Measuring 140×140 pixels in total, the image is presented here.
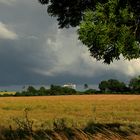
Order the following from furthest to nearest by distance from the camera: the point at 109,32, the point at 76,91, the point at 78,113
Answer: the point at 76,91 < the point at 78,113 < the point at 109,32

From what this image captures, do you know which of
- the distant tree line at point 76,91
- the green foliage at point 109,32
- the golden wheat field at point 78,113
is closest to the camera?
the green foliage at point 109,32

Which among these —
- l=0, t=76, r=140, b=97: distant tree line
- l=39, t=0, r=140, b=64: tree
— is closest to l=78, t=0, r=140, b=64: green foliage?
l=39, t=0, r=140, b=64: tree

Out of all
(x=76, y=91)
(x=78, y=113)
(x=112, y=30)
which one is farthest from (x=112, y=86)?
(x=112, y=30)

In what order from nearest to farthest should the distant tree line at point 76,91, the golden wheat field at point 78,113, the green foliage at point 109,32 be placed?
the green foliage at point 109,32
the golden wheat field at point 78,113
the distant tree line at point 76,91

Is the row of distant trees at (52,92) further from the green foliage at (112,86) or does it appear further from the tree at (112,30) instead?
the tree at (112,30)

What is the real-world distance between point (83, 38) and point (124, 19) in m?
1.58

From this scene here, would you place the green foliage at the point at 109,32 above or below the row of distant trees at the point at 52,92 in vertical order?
below

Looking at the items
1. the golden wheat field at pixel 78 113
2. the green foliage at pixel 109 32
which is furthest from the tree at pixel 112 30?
the golden wheat field at pixel 78 113

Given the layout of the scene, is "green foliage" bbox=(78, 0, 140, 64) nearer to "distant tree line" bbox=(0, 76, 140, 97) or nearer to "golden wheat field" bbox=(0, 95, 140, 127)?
"golden wheat field" bbox=(0, 95, 140, 127)

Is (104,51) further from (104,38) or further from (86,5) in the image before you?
(86,5)

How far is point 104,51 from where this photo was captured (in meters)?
15.3

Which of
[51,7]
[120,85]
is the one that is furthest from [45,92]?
[51,7]

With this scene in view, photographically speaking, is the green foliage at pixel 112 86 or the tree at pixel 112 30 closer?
the tree at pixel 112 30

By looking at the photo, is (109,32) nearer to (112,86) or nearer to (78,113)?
(78,113)
